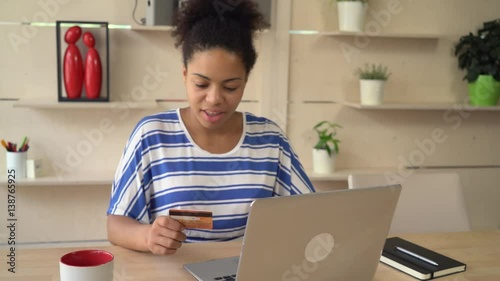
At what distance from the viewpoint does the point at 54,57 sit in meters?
2.65

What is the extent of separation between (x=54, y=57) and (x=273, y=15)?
1143 millimetres

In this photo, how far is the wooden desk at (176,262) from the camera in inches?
47.3

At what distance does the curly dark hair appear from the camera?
1.45 metres

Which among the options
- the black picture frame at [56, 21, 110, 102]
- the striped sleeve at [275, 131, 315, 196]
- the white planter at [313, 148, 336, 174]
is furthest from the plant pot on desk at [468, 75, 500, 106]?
the black picture frame at [56, 21, 110, 102]

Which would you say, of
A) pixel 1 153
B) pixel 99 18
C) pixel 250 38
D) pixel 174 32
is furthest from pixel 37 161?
pixel 250 38

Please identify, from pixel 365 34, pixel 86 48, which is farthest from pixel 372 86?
pixel 86 48

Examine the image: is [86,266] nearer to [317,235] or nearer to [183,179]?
Answer: [317,235]

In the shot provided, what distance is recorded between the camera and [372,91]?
2812mm

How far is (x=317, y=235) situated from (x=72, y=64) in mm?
1867

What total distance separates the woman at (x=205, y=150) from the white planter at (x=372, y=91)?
1357 mm

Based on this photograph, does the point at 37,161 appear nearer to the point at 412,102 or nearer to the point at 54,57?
the point at 54,57

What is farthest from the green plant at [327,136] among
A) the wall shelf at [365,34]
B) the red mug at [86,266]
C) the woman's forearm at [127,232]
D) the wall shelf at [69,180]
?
the red mug at [86,266]

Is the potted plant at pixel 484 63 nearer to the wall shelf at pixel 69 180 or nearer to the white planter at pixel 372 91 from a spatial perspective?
the white planter at pixel 372 91

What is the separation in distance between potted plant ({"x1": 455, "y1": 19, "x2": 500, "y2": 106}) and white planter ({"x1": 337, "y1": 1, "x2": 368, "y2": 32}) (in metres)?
0.65
